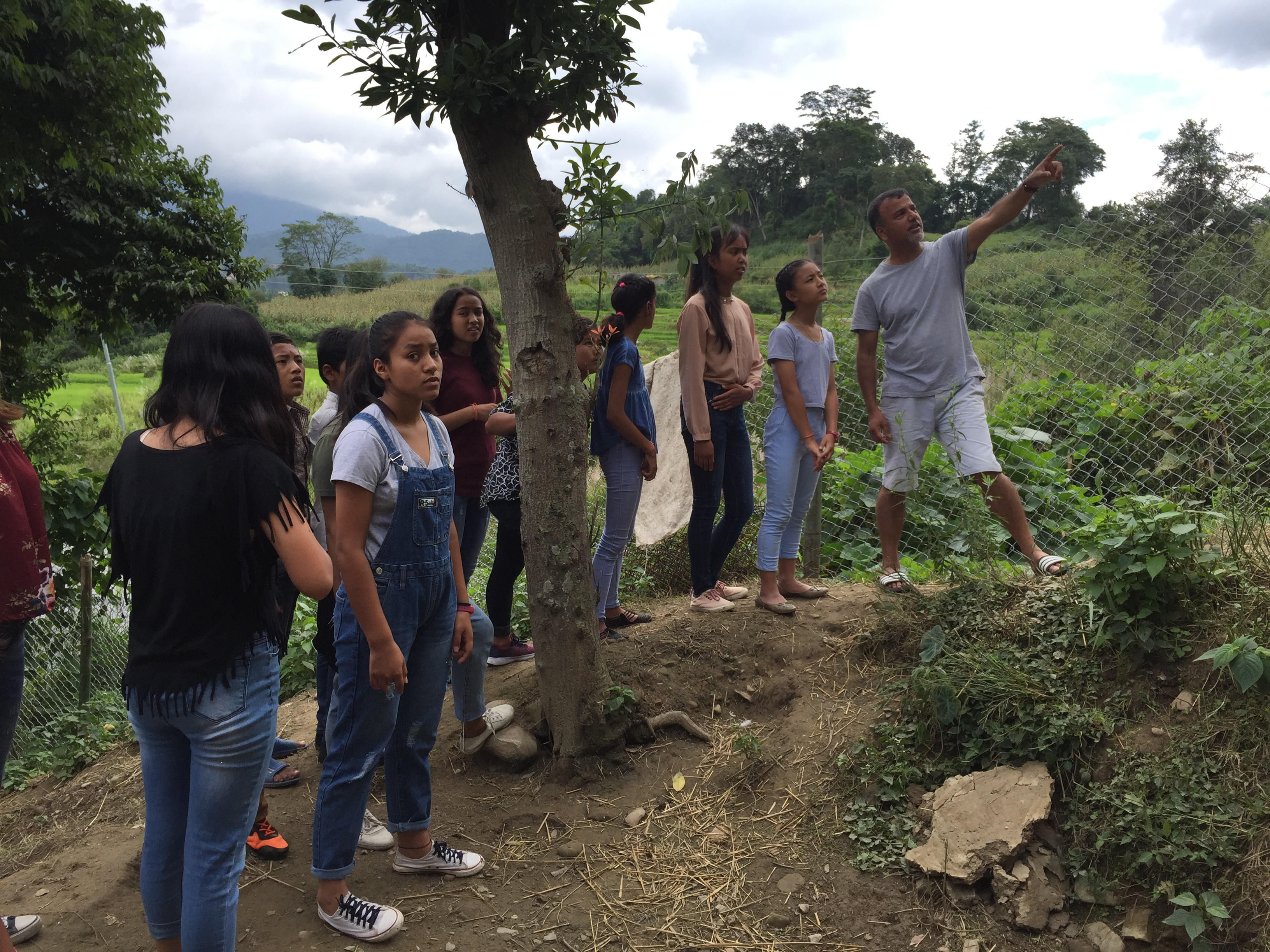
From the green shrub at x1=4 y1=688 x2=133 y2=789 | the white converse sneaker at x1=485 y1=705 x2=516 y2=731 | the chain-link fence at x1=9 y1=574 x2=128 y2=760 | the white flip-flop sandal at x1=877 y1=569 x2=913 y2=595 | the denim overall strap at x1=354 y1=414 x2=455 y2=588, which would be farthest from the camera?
the chain-link fence at x1=9 y1=574 x2=128 y2=760

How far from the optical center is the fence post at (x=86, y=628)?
503 cm

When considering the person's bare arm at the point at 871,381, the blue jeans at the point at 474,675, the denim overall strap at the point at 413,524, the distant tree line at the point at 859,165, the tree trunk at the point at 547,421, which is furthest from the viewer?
the distant tree line at the point at 859,165

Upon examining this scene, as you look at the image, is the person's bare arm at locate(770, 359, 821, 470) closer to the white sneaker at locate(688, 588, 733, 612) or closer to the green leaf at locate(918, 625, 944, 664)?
the white sneaker at locate(688, 588, 733, 612)

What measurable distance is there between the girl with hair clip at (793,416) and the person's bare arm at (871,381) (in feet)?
0.47

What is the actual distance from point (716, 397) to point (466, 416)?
123 centimetres

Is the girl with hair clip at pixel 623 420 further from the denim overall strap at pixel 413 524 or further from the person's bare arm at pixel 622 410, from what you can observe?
the denim overall strap at pixel 413 524

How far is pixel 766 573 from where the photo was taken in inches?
160

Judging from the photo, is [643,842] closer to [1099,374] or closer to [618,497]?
[618,497]

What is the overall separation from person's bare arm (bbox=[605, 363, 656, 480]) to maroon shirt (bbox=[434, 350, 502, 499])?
519 mm

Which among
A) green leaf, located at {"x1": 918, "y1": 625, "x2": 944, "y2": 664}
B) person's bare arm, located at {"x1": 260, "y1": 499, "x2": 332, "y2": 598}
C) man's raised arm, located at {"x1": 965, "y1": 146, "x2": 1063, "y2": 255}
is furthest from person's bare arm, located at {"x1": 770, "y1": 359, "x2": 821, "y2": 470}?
person's bare arm, located at {"x1": 260, "y1": 499, "x2": 332, "y2": 598}

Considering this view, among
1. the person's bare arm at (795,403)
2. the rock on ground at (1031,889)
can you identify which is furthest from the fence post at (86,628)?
the rock on ground at (1031,889)

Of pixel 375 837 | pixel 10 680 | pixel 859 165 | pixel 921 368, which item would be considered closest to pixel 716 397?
pixel 921 368

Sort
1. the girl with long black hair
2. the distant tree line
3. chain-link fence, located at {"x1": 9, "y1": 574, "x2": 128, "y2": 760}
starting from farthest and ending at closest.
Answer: the distant tree line, chain-link fence, located at {"x1": 9, "y1": 574, "x2": 128, "y2": 760}, the girl with long black hair

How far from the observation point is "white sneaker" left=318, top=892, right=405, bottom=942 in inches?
94.4
